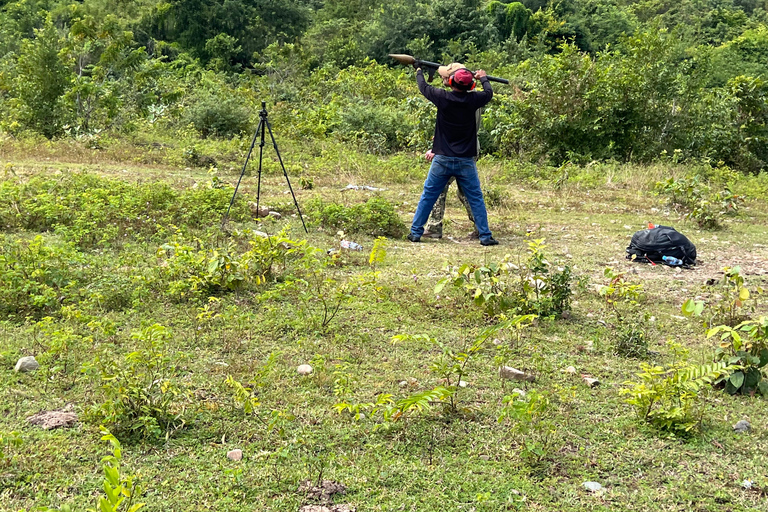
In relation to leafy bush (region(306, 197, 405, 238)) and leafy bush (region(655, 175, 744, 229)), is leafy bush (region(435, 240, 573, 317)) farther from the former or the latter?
leafy bush (region(655, 175, 744, 229))

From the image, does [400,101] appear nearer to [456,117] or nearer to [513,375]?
[456,117]

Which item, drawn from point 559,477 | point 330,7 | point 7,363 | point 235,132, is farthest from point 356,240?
point 330,7

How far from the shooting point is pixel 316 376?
363cm

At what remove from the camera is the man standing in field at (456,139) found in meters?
6.70

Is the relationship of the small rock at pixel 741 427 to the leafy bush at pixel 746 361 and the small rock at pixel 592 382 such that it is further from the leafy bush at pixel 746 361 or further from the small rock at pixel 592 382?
the small rock at pixel 592 382

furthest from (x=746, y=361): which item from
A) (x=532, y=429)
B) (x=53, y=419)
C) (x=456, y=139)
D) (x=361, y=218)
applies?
(x=361, y=218)

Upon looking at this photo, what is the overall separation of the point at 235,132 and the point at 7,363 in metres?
11.0

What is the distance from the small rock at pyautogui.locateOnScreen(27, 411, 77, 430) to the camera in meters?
3.02

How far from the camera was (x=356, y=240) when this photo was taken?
6.93 m

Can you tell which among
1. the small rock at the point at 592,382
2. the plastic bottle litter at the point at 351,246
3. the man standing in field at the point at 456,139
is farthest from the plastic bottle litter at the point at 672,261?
the small rock at the point at 592,382

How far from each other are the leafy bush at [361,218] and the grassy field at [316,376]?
26cm

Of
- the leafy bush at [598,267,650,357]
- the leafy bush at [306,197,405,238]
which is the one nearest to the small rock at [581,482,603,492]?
the leafy bush at [598,267,650,357]

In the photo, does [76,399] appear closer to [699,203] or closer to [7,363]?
[7,363]

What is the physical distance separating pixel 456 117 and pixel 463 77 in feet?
1.35
